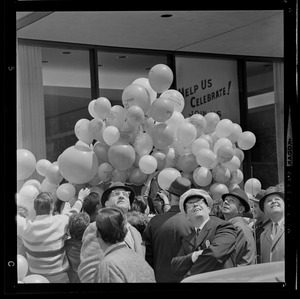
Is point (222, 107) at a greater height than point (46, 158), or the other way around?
point (222, 107)

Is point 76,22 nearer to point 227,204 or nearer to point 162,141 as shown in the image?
point 162,141

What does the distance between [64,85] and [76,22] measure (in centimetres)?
41

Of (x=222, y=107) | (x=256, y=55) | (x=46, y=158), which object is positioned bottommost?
(x=46, y=158)

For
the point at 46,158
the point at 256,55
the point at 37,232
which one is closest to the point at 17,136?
the point at 46,158

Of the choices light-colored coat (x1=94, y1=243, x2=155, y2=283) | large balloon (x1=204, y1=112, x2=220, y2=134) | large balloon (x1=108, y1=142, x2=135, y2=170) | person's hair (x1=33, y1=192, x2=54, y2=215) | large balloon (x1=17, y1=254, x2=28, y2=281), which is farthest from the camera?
large balloon (x1=204, y1=112, x2=220, y2=134)

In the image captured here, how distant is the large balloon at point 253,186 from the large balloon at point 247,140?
207 mm

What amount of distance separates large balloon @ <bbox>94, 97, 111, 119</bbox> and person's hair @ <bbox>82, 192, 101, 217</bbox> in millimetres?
487

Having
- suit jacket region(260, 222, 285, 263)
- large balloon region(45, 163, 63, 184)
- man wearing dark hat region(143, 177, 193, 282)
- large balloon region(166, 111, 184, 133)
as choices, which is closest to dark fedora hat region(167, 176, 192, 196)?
man wearing dark hat region(143, 177, 193, 282)

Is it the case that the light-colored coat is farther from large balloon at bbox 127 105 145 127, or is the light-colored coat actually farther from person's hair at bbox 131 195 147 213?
large balloon at bbox 127 105 145 127

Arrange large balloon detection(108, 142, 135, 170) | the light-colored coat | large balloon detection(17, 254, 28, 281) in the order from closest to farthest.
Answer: the light-colored coat < large balloon detection(17, 254, 28, 281) < large balloon detection(108, 142, 135, 170)

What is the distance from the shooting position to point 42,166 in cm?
404

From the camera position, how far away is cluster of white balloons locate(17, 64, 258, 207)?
4.12 metres

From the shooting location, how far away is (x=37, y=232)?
4043 mm

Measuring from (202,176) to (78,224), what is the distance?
0.82 m
